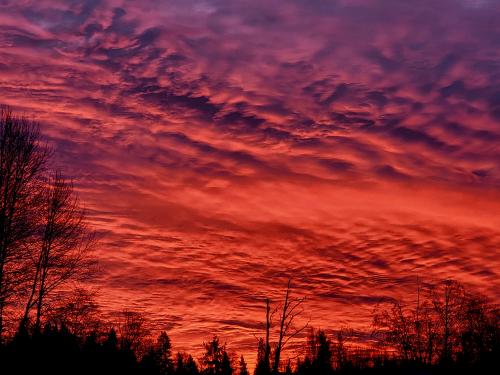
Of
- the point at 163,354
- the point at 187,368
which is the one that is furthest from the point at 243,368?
the point at 163,354

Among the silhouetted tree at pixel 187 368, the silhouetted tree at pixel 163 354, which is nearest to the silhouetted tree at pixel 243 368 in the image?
the silhouetted tree at pixel 187 368

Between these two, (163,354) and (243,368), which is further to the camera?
(243,368)

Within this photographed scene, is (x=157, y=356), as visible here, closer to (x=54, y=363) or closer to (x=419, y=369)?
(x=54, y=363)

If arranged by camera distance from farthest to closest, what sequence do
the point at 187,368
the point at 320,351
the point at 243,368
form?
the point at 243,368
the point at 187,368
the point at 320,351

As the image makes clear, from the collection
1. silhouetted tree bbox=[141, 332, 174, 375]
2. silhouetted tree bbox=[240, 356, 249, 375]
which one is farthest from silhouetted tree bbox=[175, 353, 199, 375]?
silhouetted tree bbox=[240, 356, 249, 375]

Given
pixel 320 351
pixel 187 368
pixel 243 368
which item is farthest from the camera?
pixel 243 368

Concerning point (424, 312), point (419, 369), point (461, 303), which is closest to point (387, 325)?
point (424, 312)

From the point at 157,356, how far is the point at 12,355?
8897 cm

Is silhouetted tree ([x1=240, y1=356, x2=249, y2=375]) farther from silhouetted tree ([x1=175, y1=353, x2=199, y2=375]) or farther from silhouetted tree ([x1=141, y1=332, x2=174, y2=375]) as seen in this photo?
silhouetted tree ([x1=141, y1=332, x2=174, y2=375])

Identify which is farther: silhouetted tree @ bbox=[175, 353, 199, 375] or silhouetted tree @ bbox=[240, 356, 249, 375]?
silhouetted tree @ bbox=[240, 356, 249, 375]

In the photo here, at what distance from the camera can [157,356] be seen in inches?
4936

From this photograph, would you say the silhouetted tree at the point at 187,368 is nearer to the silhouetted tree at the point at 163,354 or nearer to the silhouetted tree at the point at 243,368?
the silhouetted tree at the point at 163,354

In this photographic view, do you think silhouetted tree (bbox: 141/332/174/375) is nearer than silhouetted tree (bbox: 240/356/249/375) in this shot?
Yes

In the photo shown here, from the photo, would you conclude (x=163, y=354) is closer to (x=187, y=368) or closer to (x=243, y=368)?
(x=187, y=368)
